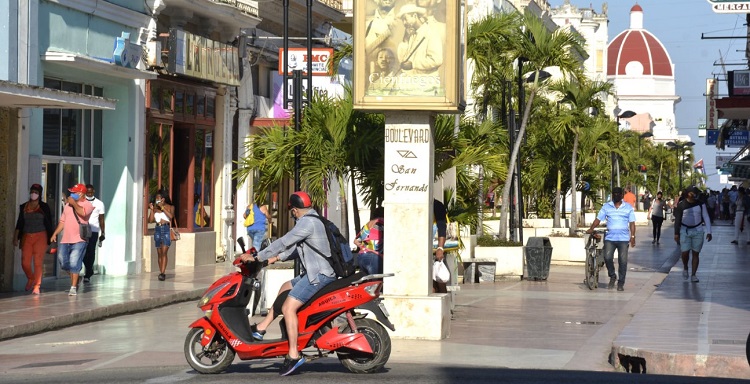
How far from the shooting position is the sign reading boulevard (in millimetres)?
22688

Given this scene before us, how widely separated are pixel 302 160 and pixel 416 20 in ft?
17.4

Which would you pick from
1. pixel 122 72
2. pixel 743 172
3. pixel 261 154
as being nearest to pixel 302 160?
pixel 261 154

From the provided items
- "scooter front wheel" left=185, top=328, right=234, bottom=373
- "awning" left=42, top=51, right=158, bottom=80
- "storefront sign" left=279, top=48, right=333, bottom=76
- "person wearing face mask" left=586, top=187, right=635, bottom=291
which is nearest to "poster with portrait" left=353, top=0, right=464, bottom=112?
"scooter front wheel" left=185, top=328, right=234, bottom=373

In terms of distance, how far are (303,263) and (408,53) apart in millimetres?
4104

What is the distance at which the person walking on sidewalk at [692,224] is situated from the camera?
24531mm

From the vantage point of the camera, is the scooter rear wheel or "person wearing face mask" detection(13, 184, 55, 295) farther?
"person wearing face mask" detection(13, 184, 55, 295)

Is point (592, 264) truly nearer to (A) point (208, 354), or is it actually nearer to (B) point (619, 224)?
(B) point (619, 224)

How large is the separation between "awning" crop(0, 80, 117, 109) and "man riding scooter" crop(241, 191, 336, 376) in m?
7.62

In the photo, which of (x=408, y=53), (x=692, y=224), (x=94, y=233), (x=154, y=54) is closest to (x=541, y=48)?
(x=692, y=224)

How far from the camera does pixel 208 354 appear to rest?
11.9m

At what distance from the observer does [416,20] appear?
15.3 m

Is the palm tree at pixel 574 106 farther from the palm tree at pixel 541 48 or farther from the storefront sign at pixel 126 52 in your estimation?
the storefront sign at pixel 126 52

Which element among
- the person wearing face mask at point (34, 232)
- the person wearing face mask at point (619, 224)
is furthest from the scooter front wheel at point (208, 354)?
the person wearing face mask at point (619, 224)

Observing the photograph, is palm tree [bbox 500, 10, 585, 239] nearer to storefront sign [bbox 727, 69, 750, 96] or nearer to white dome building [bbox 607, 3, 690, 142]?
storefront sign [bbox 727, 69, 750, 96]
